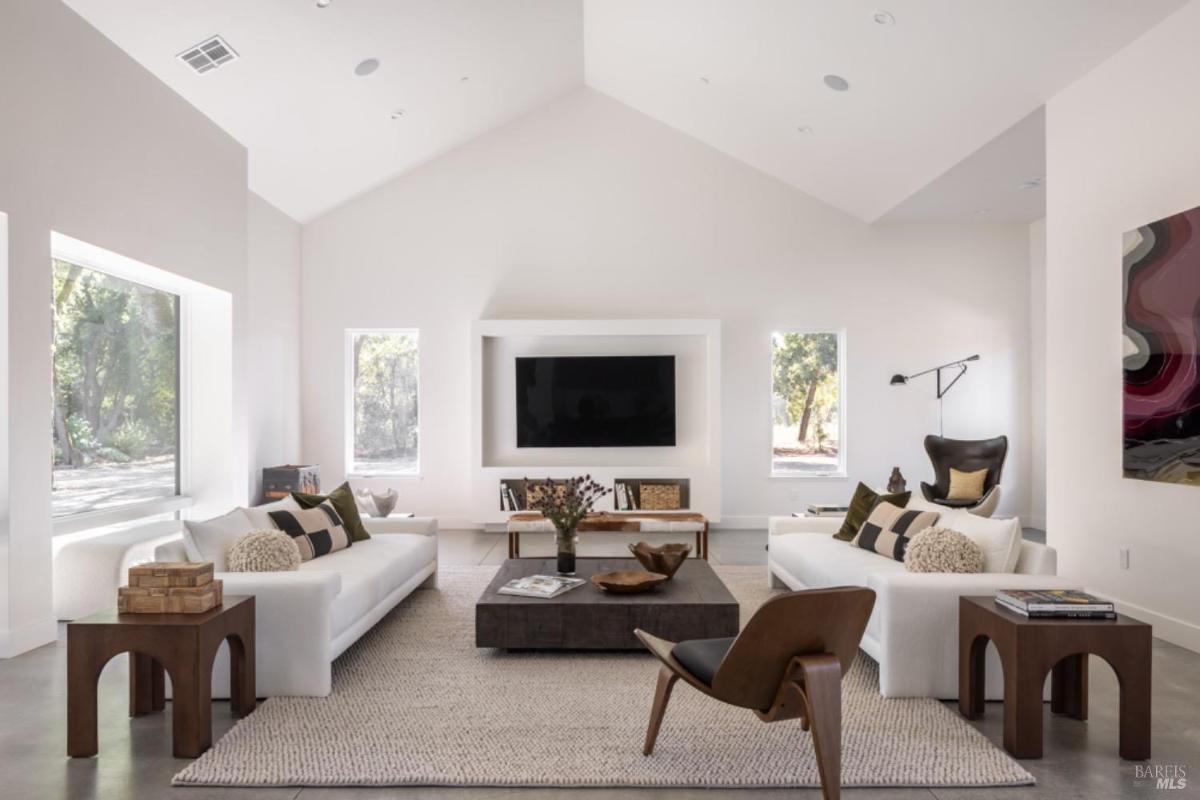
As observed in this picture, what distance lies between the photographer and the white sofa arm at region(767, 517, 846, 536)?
539 cm

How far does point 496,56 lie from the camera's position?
6.77 metres

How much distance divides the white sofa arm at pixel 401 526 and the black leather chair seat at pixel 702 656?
110 inches

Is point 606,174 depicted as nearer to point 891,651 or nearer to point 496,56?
point 496,56

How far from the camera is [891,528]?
14.8ft

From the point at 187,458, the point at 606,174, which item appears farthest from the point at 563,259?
the point at 187,458

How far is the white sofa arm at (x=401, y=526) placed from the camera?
5391 millimetres

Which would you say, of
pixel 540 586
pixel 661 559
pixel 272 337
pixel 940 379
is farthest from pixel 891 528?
pixel 272 337

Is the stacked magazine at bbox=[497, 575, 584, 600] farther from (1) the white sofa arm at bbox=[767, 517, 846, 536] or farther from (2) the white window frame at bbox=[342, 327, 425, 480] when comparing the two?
(2) the white window frame at bbox=[342, 327, 425, 480]

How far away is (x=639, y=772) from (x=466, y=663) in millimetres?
1390

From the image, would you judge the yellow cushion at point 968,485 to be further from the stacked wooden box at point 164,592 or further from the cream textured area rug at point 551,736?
the stacked wooden box at point 164,592

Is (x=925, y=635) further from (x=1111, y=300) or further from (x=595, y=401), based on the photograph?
(x=595, y=401)

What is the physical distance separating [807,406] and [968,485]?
5.56ft

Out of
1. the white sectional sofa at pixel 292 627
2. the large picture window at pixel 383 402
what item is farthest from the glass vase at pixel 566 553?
the large picture window at pixel 383 402

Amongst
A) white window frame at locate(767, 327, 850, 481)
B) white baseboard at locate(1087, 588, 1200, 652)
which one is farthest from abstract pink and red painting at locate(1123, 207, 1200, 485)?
white window frame at locate(767, 327, 850, 481)
